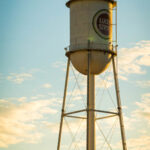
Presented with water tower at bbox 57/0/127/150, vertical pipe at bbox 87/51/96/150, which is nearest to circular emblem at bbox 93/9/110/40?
water tower at bbox 57/0/127/150

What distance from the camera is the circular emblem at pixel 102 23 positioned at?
1495 inches

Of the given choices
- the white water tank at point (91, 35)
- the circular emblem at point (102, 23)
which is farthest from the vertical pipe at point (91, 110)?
the circular emblem at point (102, 23)

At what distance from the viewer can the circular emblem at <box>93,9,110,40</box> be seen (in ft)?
125

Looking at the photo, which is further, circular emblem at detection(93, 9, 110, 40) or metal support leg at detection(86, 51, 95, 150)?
circular emblem at detection(93, 9, 110, 40)

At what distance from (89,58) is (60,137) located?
6398 millimetres

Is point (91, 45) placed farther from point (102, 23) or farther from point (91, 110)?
point (91, 110)

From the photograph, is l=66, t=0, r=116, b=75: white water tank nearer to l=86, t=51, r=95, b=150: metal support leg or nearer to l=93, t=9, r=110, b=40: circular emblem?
l=93, t=9, r=110, b=40: circular emblem

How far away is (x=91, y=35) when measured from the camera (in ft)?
124

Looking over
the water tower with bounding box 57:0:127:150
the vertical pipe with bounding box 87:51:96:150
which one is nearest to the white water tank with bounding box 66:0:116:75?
the water tower with bounding box 57:0:127:150

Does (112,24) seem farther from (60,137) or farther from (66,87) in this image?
(60,137)

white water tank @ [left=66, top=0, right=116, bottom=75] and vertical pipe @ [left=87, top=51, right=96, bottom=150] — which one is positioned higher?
white water tank @ [left=66, top=0, right=116, bottom=75]

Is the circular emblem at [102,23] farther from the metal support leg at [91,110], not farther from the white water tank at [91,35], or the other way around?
the metal support leg at [91,110]

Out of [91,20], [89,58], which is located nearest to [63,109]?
[89,58]

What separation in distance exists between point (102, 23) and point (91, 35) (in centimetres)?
124
